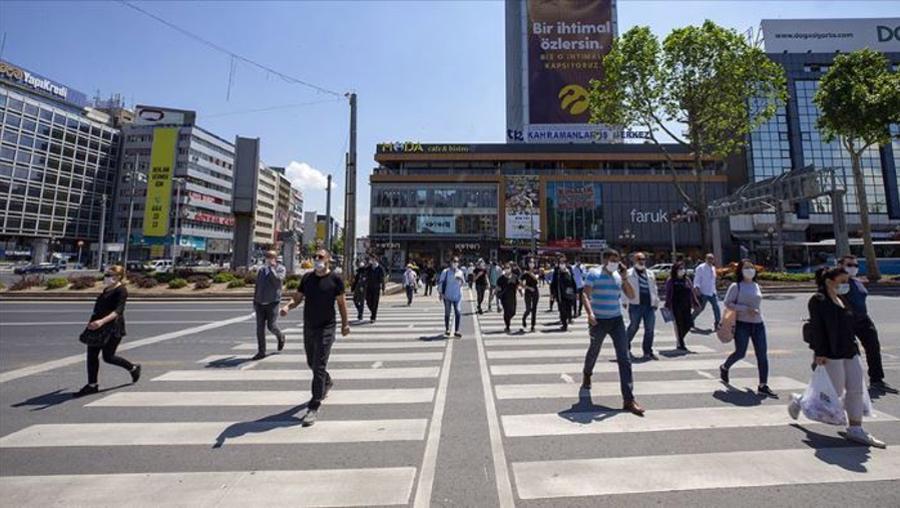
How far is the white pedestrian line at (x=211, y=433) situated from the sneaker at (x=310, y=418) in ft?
0.29

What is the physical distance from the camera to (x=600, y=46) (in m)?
63.0

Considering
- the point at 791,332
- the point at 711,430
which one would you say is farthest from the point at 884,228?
the point at 711,430

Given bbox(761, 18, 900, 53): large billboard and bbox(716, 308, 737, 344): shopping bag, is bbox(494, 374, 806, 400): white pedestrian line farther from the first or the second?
bbox(761, 18, 900, 53): large billboard

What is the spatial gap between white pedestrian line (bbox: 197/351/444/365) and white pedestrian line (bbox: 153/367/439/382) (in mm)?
660

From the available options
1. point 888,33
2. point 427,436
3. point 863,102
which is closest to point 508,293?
point 427,436

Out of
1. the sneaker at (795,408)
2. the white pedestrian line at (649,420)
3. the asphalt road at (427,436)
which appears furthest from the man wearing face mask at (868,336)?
the sneaker at (795,408)

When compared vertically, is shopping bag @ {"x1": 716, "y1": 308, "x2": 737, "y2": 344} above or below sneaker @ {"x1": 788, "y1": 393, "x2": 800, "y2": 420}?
above

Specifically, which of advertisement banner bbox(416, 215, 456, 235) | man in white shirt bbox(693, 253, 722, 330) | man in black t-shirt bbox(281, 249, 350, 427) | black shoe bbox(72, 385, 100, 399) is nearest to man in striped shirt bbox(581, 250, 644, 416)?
man in black t-shirt bbox(281, 249, 350, 427)

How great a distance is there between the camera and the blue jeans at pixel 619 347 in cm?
490

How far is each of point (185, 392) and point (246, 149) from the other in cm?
2356

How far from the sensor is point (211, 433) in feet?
14.1

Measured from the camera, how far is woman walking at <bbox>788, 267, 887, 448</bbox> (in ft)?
13.0

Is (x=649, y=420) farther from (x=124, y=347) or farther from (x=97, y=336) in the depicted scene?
(x=124, y=347)

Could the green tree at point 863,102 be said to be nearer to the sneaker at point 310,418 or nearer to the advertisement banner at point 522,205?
the sneaker at point 310,418
